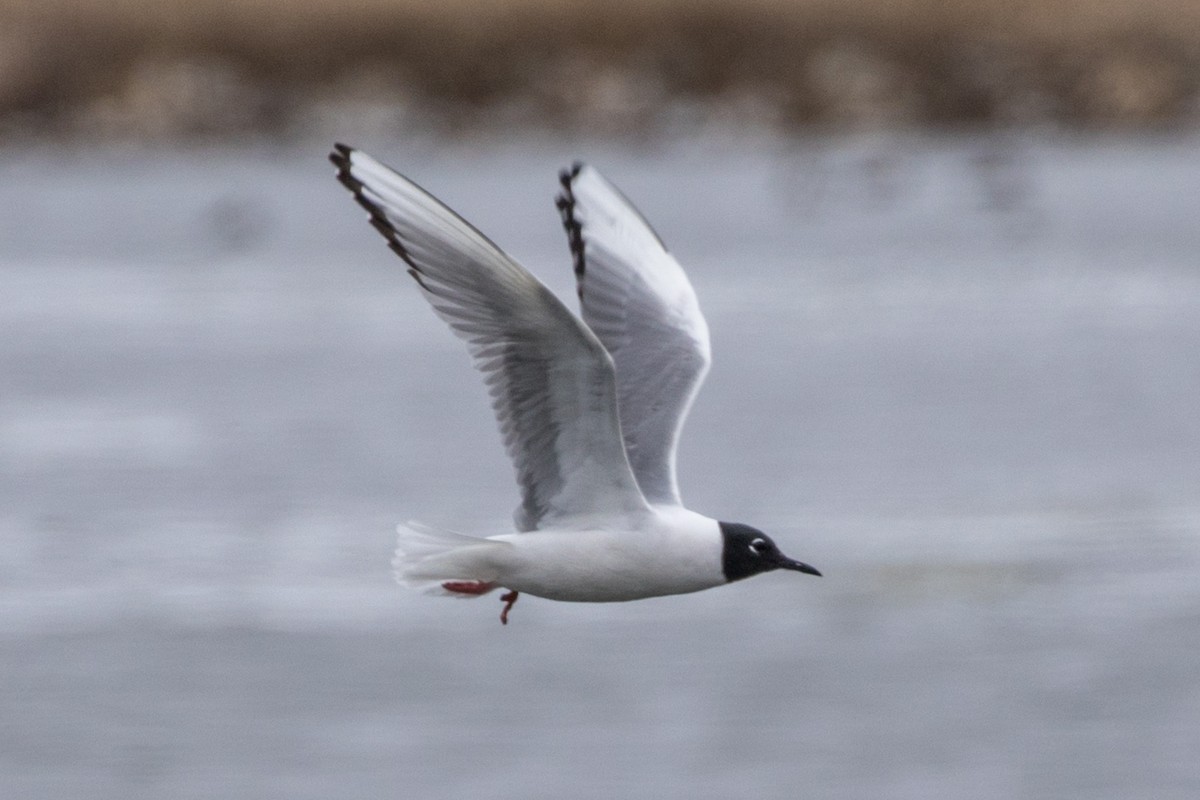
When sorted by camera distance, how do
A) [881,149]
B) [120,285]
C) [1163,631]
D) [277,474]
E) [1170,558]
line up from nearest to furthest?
1. [1163,631]
2. [1170,558]
3. [277,474]
4. [120,285]
5. [881,149]

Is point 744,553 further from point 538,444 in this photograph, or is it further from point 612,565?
point 538,444

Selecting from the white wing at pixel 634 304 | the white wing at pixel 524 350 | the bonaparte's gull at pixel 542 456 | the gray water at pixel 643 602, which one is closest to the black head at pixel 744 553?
the bonaparte's gull at pixel 542 456

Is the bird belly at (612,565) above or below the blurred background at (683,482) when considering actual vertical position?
below

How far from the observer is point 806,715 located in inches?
508

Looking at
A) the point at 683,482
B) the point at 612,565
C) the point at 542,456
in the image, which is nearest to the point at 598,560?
the point at 612,565

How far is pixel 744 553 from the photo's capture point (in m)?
7.14

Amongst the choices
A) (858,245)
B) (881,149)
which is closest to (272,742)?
(858,245)

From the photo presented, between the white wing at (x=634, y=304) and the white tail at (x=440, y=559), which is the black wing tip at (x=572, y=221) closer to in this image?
the white wing at (x=634, y=304)

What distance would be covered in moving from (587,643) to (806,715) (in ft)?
5.53

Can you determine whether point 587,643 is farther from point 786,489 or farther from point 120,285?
point 120,285

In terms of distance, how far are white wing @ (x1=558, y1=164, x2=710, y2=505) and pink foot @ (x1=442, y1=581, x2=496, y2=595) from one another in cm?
91

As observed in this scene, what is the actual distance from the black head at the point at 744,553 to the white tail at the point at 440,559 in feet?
2.04

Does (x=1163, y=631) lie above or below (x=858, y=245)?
below

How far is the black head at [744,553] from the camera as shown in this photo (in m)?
7.12
